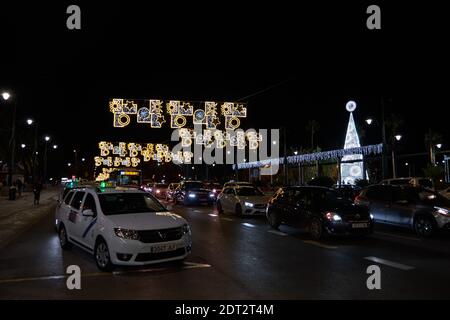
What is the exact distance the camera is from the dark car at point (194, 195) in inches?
1137

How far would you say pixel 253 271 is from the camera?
28.0 ft

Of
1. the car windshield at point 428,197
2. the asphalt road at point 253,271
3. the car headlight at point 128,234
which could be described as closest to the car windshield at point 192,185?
the asphalt road at point 253,271

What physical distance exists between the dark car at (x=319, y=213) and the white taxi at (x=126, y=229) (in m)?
4.97

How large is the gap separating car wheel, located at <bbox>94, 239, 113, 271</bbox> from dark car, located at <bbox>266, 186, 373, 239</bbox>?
21.4 ft

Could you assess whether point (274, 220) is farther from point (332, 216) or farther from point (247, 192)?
point (247, 192)

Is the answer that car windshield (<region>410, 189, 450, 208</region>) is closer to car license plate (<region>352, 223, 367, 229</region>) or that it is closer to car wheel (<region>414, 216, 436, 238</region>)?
car wheel (<region>414, 216, 436, 238</region>)

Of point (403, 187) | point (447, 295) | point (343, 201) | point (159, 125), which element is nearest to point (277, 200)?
point (343, 201)

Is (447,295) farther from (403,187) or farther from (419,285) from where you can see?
(403,187)

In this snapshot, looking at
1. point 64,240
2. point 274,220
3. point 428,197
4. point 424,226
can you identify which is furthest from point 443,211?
point 64,240

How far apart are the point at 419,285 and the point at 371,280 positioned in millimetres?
765

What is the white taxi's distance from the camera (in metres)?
8.21

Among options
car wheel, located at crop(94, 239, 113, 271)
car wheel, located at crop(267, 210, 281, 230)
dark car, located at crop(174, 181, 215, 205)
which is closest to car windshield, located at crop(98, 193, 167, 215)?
car wheel, located at crop(94, 239, 113, 271)

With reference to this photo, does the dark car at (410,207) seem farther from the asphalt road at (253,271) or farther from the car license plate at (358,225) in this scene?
the car license plate at (358,225)

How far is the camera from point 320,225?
1274cm
